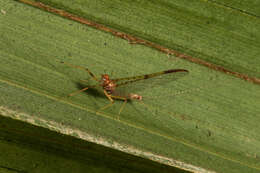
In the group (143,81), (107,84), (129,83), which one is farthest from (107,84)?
(143,81)

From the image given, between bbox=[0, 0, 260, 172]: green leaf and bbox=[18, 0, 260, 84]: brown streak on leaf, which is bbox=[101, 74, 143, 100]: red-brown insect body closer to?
bbox=[0, 0, 260, 172]: green leaf

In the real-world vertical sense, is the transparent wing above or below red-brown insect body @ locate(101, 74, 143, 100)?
above

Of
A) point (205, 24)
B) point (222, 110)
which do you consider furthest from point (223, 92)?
point (205, 24)

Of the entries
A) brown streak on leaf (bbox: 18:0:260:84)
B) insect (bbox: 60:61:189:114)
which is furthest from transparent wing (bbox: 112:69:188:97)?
brown streak on leaf (bbox: 18:0:260:84)

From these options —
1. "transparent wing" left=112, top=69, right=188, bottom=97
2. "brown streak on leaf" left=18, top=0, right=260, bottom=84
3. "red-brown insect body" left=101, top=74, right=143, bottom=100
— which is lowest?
"red-brown insect body" left=101, top=74, right=143, bottom=100

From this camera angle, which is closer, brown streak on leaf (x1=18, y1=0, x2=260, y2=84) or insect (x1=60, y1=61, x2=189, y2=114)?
brown streak on leaf (x1=18, y1=0, x2=260, y2=84)

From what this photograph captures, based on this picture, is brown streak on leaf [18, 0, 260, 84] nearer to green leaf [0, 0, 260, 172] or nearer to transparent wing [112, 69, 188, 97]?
green leaf [0, 0, 260, 172]

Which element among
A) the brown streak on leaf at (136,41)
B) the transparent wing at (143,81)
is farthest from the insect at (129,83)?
the brown streak on leaf at (136,41)

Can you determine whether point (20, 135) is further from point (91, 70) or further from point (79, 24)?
point (79, 24)
